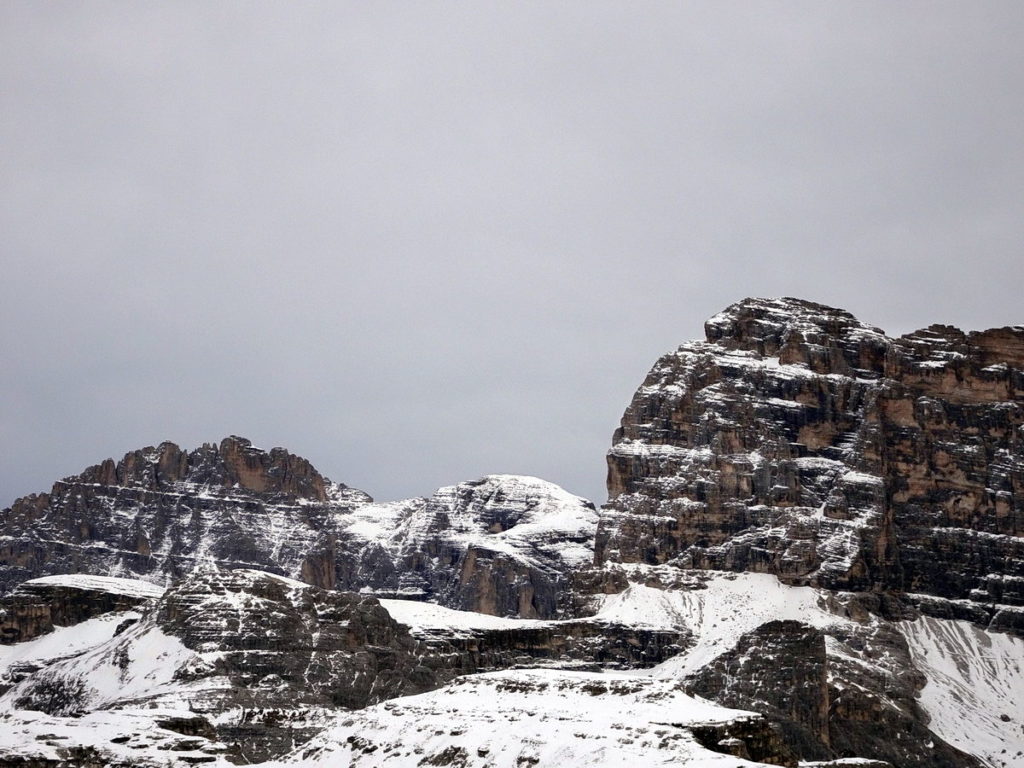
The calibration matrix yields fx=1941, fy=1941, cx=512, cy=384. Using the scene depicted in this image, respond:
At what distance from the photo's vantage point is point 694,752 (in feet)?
642

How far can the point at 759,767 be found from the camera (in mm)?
184875

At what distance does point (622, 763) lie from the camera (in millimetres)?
198125

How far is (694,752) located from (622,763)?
25.2 ft

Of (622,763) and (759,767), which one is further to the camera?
(622,763)

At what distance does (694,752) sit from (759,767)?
12.1 meters

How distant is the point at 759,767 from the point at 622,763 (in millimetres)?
18208
